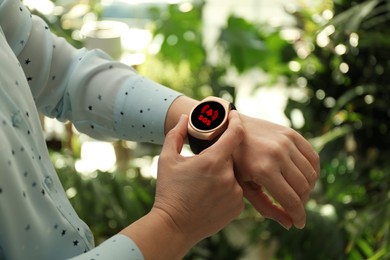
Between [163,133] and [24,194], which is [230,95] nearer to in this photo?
[163,133]

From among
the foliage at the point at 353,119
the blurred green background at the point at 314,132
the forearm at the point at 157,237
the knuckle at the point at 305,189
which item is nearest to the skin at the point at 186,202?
the forearm at the point at 157,237

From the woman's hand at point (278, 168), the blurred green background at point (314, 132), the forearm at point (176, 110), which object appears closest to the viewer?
the woman's hand at point (278, 168)

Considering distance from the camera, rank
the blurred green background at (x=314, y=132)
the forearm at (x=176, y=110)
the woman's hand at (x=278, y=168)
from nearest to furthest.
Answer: the woman's hand at (x=278, y=168), the forearm at (x=176, y=110), the blurred green background at (x=314, y=132)

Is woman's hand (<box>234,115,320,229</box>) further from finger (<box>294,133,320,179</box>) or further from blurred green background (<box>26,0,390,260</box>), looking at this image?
blurred green background (<box>26,0,390,260</box>)

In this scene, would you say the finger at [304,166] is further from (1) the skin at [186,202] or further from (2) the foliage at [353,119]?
(2) the foliage at [353,119]

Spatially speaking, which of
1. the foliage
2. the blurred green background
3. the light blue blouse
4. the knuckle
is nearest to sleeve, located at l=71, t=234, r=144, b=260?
the light blue blouse

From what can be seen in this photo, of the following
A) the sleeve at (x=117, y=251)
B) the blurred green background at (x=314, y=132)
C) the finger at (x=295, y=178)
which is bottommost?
the blurred green background at (x=314, y=132)

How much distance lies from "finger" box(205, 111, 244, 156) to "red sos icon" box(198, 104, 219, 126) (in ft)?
0.11

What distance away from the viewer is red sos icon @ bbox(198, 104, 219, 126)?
2.59 feet

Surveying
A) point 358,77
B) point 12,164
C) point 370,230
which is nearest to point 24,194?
point 12,164

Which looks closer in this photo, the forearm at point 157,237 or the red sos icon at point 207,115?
the forearm at point 157,237

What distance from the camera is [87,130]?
94cm

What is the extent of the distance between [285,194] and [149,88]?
0.83 ft

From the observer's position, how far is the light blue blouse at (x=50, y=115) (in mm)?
666
